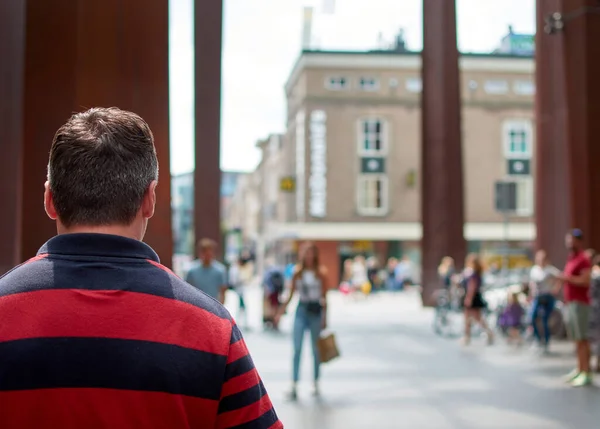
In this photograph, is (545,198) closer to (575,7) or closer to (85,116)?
(575,7)

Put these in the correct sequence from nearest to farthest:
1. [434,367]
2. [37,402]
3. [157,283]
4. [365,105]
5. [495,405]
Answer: [37,402] → [157,283] → [495,405] → [434,367] → [365,105]

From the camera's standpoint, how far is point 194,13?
2089cm

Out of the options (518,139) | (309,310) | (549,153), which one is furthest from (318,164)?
(309,310)

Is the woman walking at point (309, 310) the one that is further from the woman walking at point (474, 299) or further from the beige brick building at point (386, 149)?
the beige brick building at point (386, 149)

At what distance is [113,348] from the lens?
169 cm

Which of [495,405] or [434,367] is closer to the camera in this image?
[495,405]

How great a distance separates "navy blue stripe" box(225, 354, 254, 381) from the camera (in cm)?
177

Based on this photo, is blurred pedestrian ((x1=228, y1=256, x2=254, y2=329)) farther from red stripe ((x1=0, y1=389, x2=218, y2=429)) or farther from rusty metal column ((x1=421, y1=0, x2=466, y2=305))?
Result: red stripe ((x1=0, y1=389, x2=218, y2=429))

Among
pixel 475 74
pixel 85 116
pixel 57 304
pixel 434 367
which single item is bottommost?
pixel 434 367

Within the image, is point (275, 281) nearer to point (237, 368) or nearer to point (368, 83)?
point (237, 368)

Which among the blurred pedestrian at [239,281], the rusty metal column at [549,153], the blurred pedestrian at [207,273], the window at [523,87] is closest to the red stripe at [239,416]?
the blurred pedestrian at [207,273]

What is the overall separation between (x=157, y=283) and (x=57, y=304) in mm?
201

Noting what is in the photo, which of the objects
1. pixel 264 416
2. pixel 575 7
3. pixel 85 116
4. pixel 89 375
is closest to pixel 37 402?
pixel 89 375

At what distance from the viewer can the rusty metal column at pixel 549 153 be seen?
661 inches
